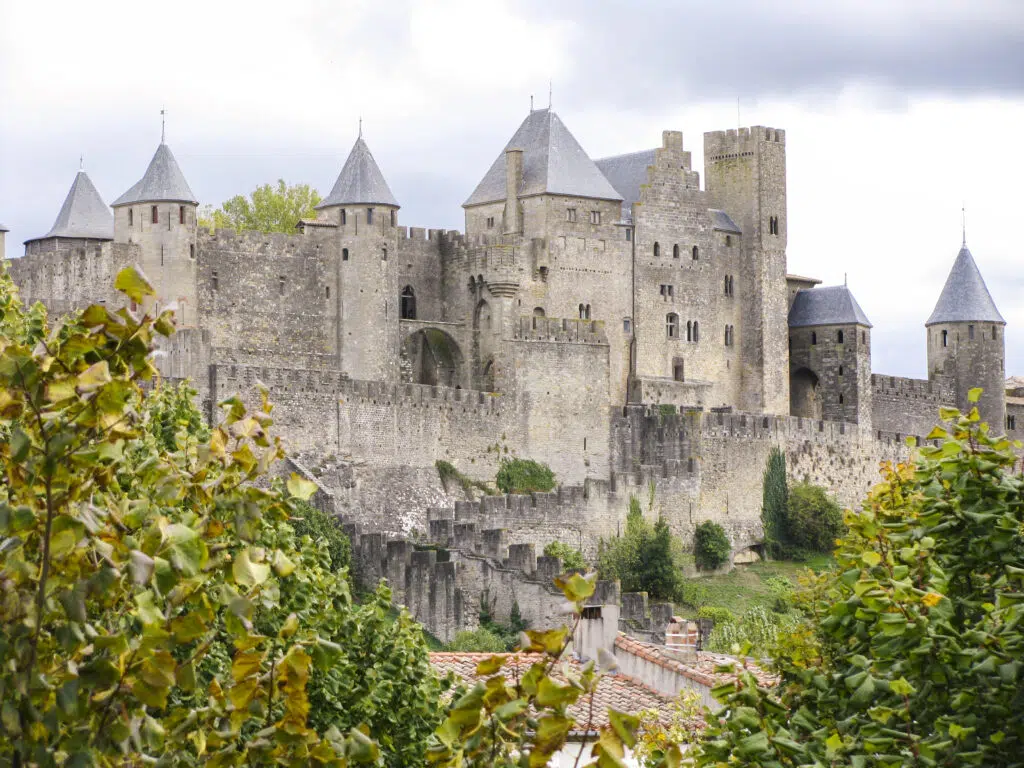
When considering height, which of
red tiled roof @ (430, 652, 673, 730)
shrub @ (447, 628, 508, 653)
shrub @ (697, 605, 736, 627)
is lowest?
shrub @ (697, 605, 736, 627)

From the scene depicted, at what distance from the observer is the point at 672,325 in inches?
2625

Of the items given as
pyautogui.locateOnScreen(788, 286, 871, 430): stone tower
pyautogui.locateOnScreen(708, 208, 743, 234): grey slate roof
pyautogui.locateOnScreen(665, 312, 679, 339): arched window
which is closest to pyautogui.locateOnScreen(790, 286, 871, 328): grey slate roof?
pyautogui.locateOnScreen(788, 286, 871, 430): stone tower

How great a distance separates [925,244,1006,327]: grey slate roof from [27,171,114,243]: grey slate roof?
1371 inches

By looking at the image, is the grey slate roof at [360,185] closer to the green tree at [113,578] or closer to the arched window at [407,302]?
the arched window at [407,302]

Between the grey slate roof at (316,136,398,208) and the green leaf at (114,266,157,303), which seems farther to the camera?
the grey slate roof at (316,136,398,208)

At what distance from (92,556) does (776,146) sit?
2564 inches

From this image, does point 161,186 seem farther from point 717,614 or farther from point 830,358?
point 830,358

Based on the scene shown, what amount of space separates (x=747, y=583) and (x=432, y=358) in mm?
11668

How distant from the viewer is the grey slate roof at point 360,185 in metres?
60.1

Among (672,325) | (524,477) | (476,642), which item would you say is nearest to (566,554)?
(524,477)

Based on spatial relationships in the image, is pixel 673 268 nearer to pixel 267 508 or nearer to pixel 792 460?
pixel 792 460

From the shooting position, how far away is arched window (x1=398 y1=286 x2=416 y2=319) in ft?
208

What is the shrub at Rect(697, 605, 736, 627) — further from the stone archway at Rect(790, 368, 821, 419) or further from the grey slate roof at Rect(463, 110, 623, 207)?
the stone archway at Rect(790, 368, 821, 419)

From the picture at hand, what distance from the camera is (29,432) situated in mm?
8695
